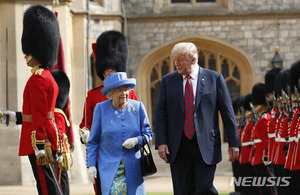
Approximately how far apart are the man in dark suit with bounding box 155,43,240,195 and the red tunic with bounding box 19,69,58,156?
Result: 96 centimetres

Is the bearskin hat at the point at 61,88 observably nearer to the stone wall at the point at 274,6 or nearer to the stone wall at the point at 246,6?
the stone wall at the point at 246,6

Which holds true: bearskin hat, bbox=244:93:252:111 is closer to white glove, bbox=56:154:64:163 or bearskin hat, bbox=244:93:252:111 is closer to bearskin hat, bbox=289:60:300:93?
bearskin hat, bbox=289:60:300:93

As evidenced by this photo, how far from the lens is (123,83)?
536 cm

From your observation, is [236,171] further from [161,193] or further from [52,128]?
[52,128]

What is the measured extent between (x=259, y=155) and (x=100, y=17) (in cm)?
811

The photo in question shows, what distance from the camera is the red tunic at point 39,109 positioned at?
6074 mm

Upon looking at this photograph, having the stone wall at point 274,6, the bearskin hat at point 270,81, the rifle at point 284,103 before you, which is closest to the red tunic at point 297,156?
the rifle at point 284,103

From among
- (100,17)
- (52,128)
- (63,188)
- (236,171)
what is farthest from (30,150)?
(100,17)

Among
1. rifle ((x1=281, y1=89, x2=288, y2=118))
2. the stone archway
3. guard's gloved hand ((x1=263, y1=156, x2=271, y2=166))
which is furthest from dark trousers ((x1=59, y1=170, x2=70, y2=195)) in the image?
the stone archway

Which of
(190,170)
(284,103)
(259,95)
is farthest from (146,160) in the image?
(259,95)

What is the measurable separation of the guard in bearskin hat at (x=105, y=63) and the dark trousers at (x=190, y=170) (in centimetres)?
71

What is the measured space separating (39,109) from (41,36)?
1.06m

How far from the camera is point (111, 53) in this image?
6547mm

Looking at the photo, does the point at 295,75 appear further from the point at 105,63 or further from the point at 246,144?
the point at 105,63
